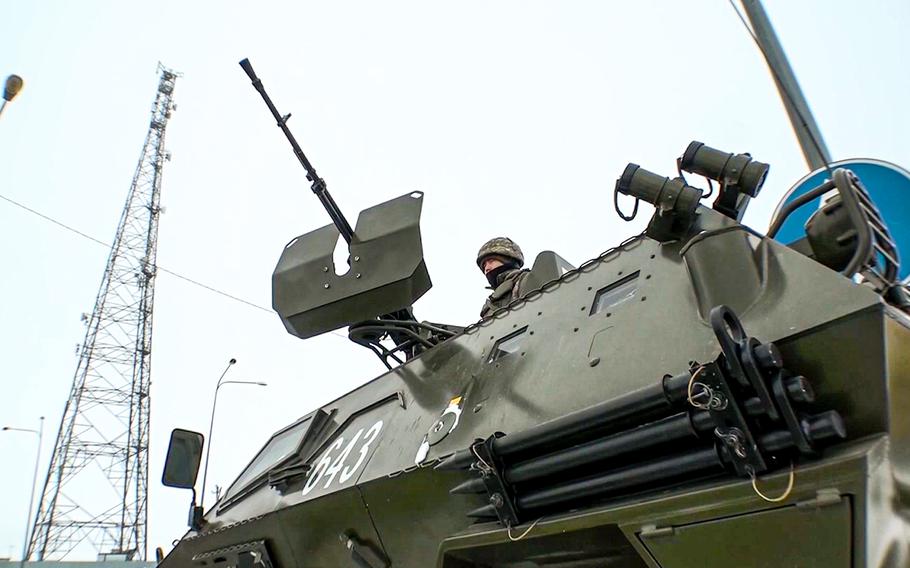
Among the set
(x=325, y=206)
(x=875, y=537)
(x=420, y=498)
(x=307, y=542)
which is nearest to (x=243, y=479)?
(x=307, y=542)

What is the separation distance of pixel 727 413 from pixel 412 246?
3.23 metres

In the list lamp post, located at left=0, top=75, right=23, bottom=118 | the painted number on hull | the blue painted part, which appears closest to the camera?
the blue painted part

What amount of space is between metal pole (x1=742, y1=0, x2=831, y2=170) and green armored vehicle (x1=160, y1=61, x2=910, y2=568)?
12.6 inches

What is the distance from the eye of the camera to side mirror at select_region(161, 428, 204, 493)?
5.21m

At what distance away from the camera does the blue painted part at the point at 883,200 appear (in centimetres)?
306

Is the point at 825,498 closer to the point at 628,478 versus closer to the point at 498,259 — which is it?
the point at 628,478

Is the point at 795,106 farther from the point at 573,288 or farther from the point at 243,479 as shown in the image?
the point at 243,479

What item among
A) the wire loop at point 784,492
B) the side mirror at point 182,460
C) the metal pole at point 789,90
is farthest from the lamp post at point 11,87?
the wire loop at point 784,492

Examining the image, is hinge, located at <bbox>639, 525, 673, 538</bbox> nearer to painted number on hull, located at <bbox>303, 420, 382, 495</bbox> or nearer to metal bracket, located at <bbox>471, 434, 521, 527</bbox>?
metal bracket, located at <bbox>471, 434, 521, 527</bbox>

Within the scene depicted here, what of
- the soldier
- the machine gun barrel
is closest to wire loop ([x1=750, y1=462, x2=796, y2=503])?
the machine gun barrel

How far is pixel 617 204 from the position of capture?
323 centimetres

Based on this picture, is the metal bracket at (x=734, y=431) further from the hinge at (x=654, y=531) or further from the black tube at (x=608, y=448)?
the hinge at (x=654, y=531)

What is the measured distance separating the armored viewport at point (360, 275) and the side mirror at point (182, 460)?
3.32ft

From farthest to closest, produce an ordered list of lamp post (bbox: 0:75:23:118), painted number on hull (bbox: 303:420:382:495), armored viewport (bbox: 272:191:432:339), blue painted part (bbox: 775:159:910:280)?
1. armored viewport (bbox: 272:191:432:339)
2. lamp post (bbox: 0:75:23:118)
3. painted number on hull (bbox: 303:420:382:495)
4. blue painted part (bbox: 775:159:910:280)
